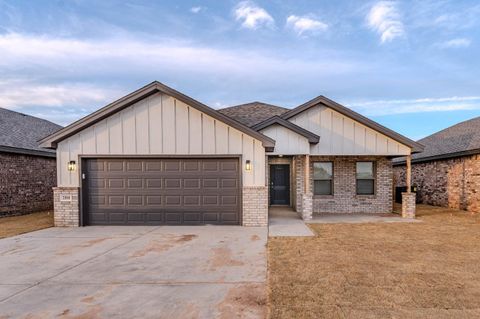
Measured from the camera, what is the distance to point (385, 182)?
14.1 meters

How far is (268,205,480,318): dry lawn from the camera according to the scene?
3.96 meters

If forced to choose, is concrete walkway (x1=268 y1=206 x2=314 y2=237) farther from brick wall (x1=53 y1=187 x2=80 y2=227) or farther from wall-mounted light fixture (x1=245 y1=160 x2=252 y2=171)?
brick wall (x1=53 y1=187 x2=80 y2=227)

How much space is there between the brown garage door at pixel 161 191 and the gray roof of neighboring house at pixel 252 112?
17.8ft

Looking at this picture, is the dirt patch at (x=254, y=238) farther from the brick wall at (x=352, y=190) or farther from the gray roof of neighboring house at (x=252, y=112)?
the gray roof of neighboring house at (x=252, y=112)

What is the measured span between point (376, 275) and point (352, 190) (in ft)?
30.4

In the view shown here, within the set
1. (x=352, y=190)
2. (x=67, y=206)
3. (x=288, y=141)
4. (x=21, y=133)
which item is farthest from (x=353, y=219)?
(x=21, y=133)

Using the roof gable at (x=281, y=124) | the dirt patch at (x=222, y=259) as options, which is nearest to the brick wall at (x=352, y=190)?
the roof gable at (x=281, y=124)

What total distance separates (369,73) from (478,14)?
29.0 feet

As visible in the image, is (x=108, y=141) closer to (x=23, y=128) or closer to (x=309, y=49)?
(x=23, y=128)

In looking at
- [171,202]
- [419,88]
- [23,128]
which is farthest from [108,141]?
[419,88]

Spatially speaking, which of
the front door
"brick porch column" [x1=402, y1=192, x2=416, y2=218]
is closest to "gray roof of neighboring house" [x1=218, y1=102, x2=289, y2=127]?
the front door

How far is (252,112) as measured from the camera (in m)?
17.5

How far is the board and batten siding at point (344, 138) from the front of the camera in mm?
12781

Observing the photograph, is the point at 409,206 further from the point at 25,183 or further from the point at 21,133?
the point at 21,133
